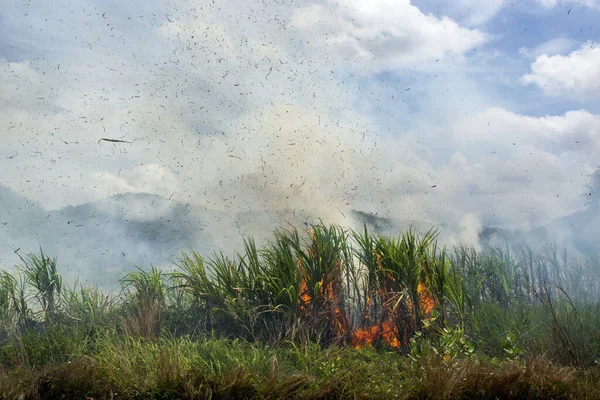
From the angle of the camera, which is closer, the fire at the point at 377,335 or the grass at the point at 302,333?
the grass at the point at 302,333

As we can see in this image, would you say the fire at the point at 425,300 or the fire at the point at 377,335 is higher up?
the fire at the point at 425,300

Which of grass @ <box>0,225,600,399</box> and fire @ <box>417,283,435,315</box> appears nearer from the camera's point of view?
grass @ <box>0,225,600,399</box>

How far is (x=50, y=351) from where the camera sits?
31.8 feet

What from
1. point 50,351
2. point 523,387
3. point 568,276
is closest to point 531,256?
point 568,276

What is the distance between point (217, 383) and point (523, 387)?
390cm

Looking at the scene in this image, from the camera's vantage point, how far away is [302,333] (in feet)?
33.4

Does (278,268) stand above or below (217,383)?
above

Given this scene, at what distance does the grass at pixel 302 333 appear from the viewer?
26.0 feet

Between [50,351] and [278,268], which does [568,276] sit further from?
[50,351]

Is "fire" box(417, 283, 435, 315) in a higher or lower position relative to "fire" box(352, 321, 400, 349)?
higher

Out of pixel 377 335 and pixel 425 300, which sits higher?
pixel 425 300

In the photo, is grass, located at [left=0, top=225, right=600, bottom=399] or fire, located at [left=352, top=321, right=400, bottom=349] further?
fire, located at [left=352, top=321, right=400, bottom=349]

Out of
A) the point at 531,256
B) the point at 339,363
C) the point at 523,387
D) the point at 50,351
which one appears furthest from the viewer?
the point at 531,256

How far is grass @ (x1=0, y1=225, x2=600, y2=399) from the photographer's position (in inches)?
312
